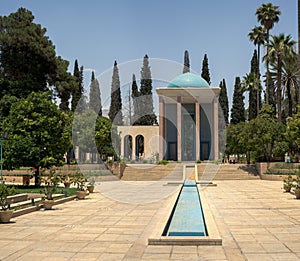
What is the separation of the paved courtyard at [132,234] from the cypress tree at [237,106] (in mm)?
34683

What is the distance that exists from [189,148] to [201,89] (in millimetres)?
8494

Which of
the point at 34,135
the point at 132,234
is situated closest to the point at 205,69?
the point at 34,135

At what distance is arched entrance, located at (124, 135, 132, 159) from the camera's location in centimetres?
4662

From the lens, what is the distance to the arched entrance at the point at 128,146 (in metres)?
46.6

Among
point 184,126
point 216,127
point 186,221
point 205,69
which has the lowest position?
point 186,221

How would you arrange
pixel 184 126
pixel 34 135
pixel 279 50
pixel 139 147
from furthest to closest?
pixel 139 147
pixel 184 126
pixel 279 50
pixel 34 135

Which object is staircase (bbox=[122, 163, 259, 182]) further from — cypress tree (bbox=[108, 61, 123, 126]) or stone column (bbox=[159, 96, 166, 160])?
cypress tree (bbox=[108, 61, 123, 126])

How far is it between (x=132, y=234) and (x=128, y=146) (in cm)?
3857

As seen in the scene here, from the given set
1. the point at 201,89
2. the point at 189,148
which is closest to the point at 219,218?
the point at 201,89

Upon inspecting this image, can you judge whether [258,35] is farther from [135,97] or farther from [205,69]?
[135,97]

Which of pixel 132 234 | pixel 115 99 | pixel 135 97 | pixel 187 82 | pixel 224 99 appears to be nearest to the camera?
pixel 132 234

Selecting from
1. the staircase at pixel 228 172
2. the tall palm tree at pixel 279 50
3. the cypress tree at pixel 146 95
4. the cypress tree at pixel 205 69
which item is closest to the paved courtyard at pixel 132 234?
the staircase at pixel 228 172

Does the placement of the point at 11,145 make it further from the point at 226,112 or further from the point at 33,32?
the point at 226,112

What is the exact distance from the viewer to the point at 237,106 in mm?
48688
